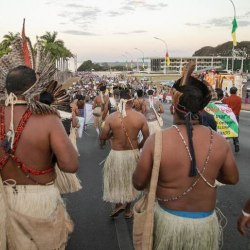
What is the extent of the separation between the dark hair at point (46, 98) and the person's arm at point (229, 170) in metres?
1.68

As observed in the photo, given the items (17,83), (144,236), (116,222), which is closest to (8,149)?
(17,83)

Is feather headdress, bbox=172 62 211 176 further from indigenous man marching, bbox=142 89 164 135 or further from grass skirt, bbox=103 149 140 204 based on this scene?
indigenous man marching, bbox=142 89 164 135

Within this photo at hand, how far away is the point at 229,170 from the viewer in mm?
2719

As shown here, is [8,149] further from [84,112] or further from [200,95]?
[84,112]

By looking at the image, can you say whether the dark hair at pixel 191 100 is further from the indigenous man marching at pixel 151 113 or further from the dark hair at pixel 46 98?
the indigenous man marching at pixel 151 113

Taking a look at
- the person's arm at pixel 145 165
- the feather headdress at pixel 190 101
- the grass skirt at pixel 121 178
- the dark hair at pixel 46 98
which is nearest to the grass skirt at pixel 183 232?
the person's arm at pixel 145 165

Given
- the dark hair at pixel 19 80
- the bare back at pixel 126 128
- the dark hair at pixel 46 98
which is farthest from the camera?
the bare back at pixel 126 128

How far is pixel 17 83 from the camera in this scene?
2.78m

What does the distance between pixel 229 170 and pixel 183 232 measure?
0.56 m

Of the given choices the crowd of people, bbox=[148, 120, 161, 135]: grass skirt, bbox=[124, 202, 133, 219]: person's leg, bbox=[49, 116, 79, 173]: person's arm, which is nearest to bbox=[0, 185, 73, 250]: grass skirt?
the crowd of people

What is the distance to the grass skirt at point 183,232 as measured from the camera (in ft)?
8.85

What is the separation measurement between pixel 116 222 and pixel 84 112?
23.1 ft

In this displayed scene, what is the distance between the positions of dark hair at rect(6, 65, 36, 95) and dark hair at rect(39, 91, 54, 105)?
0.59 meters

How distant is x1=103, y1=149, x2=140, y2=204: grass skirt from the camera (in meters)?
5.08
